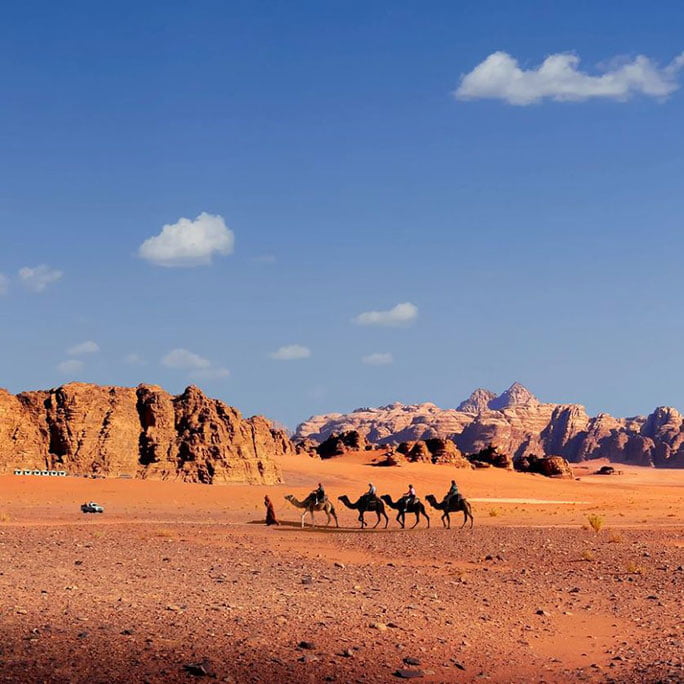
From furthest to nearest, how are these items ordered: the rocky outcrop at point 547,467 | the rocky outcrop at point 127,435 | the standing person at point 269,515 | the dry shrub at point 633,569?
the rocky outcrop at point 547,467
the rocky outcrop at point 127,435
the standing person at point 269,515
the dry shrub at point 633,569

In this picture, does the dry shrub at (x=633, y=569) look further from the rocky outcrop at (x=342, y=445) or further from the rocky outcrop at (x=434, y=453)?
the rocky outcrop at (x=342, y=445)

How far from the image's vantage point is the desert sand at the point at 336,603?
37.1ft

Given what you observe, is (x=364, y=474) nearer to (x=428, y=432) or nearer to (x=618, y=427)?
(x=428, y=432)

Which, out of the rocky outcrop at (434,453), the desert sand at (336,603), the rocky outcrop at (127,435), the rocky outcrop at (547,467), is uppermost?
the rocky outcrop at (127,435)

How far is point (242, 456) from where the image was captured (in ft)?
197

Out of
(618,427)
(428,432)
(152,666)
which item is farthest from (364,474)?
(618,427)

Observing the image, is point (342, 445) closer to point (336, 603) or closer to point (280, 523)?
point (280, 523)

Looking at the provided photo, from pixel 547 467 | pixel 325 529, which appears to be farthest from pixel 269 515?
pixel 547 467

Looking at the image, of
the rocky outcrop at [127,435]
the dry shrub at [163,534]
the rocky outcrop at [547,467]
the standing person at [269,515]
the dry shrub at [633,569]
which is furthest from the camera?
the rocky outcrop at [547,467]

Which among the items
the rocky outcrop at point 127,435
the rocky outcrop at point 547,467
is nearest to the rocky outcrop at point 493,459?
the rocky outcrop at point 547,467

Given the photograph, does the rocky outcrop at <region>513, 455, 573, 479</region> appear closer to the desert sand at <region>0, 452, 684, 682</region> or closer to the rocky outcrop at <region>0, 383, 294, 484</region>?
the rocky outcrop at <region>0, 383, 294, 484</region>

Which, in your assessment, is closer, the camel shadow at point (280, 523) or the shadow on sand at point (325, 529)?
the shadow on sand at point (325, 529)

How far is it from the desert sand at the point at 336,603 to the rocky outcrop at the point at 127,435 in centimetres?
2247

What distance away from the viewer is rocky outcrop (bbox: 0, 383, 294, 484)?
178 ft
